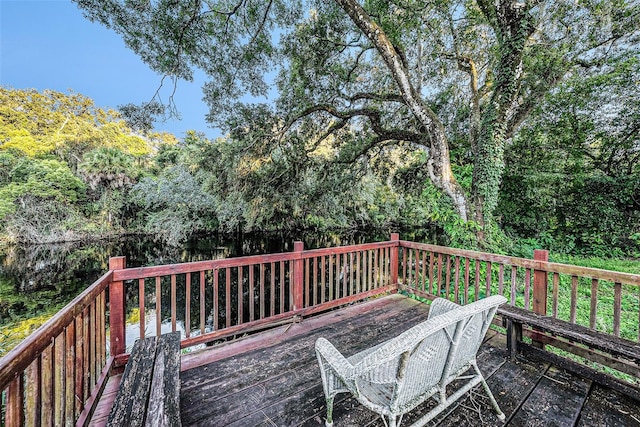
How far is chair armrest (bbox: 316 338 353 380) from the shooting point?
148 centimetres

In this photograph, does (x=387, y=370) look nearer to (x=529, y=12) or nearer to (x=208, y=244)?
(x=529, y=12)

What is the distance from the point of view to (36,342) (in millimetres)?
1158

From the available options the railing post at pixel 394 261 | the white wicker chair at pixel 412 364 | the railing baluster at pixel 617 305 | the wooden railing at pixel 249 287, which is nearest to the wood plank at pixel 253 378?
the wooden railing at pixel 249 287

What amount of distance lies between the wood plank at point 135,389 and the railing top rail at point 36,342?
440 mm

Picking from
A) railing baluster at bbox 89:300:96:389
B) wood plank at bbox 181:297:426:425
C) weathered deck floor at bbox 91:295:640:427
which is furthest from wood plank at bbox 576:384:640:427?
railing baluster at bbox 89:300:96:389

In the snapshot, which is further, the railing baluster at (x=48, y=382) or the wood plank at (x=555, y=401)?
the wood plank at (x=555, y=401)

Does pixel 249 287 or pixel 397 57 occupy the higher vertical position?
pixel 397 57

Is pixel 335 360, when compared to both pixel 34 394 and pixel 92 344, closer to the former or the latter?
pixel 34 394

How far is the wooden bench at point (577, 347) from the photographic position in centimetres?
194

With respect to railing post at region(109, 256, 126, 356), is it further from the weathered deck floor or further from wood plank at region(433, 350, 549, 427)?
wood plank at region(433, 350, 549, 427)

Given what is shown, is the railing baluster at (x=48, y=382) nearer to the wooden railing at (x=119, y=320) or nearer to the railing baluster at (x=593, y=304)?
the wooden railing at (x=119, y=320)

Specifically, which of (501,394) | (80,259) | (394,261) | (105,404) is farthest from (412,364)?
(80,259)

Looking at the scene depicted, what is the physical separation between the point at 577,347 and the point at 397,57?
184 inches

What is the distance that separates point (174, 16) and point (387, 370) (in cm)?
685
